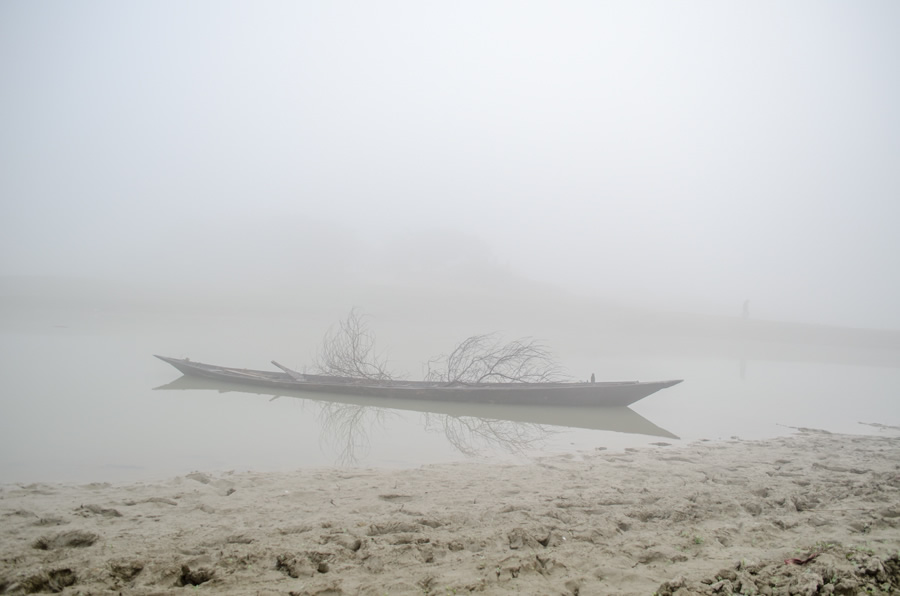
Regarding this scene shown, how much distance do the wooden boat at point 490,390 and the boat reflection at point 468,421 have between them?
18 centimetres

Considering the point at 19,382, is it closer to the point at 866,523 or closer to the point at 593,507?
the point at 593,507

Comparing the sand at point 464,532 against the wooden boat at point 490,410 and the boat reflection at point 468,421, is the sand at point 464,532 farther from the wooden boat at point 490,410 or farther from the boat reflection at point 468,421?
the wooden boat at point 490,410

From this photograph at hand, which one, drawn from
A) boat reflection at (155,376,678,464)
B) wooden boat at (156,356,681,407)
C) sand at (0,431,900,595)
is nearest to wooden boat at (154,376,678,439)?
boat reflection at (155,376,678,464)

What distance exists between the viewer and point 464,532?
4652mm

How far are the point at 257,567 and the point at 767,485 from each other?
589 cm

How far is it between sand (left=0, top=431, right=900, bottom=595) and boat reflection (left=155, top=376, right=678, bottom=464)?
2.75 meters

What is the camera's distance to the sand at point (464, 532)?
3.66 metres

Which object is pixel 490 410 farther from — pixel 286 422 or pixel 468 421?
pixel 286 422

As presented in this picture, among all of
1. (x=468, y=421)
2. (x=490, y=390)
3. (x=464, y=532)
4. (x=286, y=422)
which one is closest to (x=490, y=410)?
(x=490, y=390)

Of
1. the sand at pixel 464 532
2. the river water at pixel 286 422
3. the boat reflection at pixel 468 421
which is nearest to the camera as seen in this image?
the sand at pixel 464 532

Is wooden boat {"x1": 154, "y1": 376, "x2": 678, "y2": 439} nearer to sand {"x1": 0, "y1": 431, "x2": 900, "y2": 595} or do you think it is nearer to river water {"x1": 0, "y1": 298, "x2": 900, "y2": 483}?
river water {"x1": 0, "y1": 298, "x2": 900, "y2": 483}

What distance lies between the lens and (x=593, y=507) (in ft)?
17.8

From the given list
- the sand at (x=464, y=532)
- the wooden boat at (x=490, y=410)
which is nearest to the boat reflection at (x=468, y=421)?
the wooden boat at (x=490, y=410)

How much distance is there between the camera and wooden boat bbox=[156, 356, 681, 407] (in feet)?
42.2
